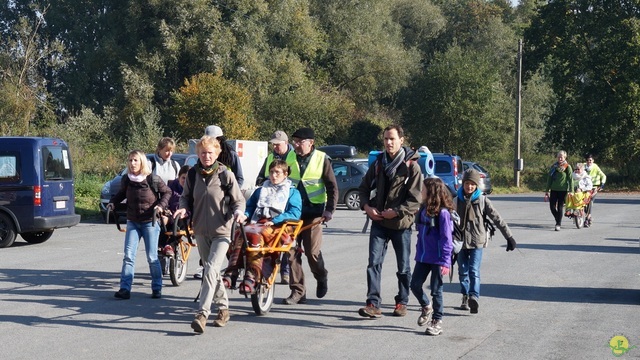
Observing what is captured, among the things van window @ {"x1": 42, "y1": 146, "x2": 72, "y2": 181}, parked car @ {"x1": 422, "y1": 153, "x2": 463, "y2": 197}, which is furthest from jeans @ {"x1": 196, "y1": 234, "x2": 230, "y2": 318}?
parked car @ {"x1": 422, "y1": 153, "x2": 463, "y2": 197}

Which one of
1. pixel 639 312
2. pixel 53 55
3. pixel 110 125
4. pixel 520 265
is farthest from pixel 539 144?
pixel 639 312

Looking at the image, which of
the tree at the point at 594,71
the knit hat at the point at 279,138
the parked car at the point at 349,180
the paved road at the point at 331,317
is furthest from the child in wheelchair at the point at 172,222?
the tree at the point at 594,71

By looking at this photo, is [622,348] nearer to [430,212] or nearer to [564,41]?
[430,212]

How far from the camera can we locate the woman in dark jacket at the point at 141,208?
10.2 m

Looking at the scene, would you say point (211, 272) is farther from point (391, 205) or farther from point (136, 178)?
point (136, 178)

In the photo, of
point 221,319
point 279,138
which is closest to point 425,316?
point 221,319

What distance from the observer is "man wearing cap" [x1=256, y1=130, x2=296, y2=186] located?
32.6ft

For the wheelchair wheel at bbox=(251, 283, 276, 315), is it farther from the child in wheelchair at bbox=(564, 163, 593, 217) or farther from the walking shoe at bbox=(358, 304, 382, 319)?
the child in wheelchair at bbox=(564, 163, 593, 217)

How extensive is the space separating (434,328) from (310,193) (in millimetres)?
2242

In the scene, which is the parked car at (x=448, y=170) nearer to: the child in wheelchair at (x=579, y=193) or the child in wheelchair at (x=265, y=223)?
the child in wheelchair at (x=579, y=193)

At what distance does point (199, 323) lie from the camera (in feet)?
26.7

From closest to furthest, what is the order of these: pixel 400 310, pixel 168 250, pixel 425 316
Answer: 1. pixel 425 316
2. pixel 400 310
3. pixel 168 250

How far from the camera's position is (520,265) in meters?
13.8

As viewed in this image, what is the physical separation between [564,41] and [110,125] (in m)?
26.8
